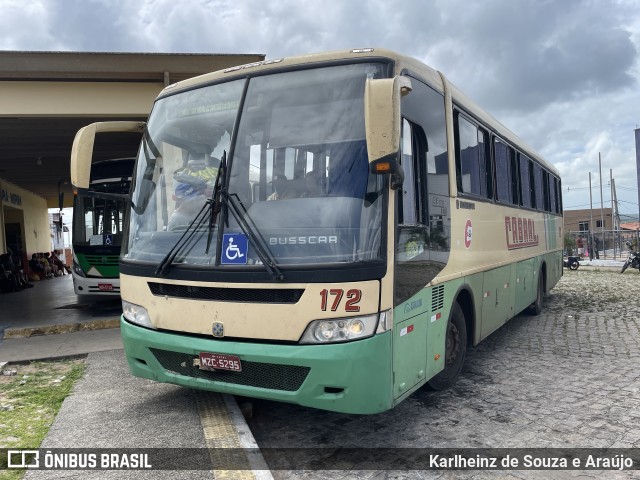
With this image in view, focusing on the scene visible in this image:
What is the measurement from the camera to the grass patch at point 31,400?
4270 millimetres

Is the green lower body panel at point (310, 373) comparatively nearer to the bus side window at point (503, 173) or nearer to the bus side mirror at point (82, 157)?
the bus side mirror at point (82, 157)

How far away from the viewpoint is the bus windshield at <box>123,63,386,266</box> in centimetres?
372

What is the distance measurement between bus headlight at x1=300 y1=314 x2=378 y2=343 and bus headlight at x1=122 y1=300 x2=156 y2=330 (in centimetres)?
148

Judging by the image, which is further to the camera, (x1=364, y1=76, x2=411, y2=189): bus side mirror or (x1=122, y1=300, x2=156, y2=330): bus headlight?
(x1=122, y1=300, x2=156, y2=330): bus headlight

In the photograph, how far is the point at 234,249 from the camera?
12.7 ft

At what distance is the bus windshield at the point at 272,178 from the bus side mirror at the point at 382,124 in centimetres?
28

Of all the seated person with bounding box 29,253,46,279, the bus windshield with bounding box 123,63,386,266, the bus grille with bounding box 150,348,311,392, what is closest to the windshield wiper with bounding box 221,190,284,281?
the bus windshield with bounding box 123,63,386,266

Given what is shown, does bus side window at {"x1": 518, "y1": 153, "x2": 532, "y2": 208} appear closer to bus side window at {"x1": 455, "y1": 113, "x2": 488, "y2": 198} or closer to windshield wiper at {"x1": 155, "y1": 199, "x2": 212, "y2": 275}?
bus side window at {"x1": 455, "y1": 113, "x2": 488, "y2": 198}

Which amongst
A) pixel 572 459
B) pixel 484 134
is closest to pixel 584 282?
pixel 484 134

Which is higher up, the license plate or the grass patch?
the license plate

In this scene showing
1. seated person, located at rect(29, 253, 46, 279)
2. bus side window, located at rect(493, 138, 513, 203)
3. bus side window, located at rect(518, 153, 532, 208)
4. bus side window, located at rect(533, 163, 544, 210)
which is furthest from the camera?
seated person, located at rect(29, 253, 46, 279)

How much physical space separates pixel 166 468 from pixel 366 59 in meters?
3.24

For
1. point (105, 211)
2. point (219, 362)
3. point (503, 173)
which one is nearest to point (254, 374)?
point (219, 362)

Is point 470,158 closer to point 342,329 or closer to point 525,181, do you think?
point 342,329
